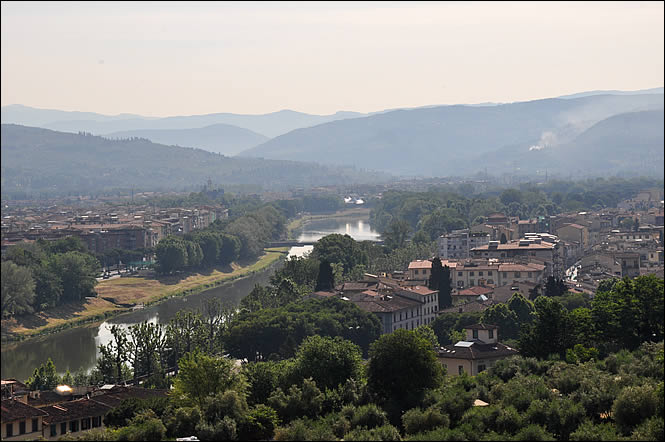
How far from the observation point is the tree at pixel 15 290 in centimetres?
2662

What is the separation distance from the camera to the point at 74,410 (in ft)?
53.4

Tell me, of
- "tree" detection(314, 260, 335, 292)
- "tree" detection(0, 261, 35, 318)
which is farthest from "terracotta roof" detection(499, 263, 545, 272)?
"tree" detection(0, 261, 35, 318)

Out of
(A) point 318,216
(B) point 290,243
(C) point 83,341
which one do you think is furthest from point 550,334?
(A) point 318,216

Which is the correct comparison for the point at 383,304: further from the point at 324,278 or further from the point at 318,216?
the point at 318,216

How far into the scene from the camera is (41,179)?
145375 mm

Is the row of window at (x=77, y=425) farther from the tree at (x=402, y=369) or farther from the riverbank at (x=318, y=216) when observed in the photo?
the riverbank at (x=318, y=216)

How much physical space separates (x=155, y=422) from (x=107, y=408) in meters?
3.53

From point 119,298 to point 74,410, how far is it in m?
25.2

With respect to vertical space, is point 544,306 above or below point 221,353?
above

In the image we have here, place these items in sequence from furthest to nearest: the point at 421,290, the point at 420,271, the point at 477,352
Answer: the point at 420,271 < the point at 421,290 < the point at 477,352

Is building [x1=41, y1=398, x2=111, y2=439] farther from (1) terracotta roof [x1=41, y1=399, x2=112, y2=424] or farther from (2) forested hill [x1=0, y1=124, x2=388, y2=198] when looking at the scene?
(2) forested hill [x1=0, y1=124, x2=388, y2=198]

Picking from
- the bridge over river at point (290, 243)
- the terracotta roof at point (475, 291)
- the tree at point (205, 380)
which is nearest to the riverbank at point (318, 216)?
the bridge over river at point (290, 243)

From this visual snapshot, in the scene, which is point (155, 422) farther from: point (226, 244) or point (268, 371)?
point (226, 244)

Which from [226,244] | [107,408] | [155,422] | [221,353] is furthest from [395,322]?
Answer: [226,244]
